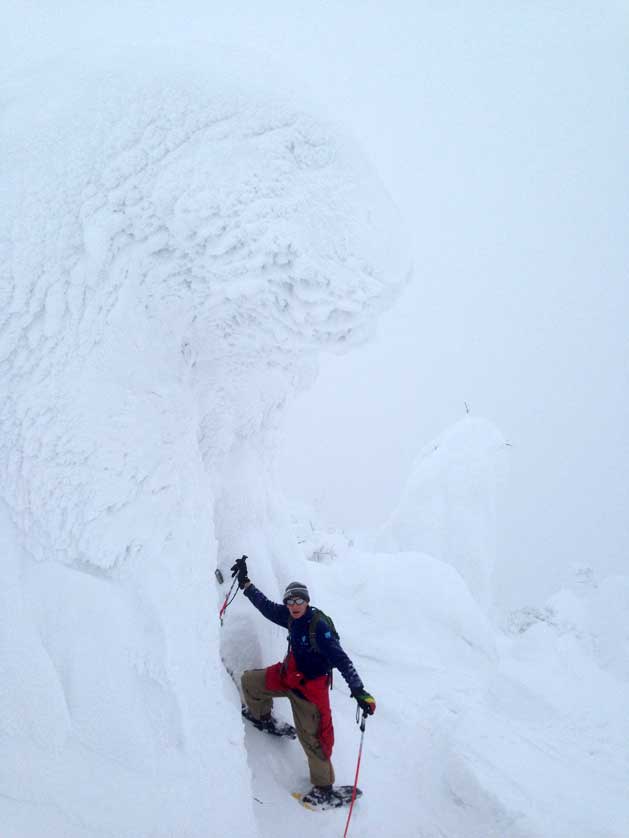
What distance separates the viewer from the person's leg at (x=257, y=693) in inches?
151

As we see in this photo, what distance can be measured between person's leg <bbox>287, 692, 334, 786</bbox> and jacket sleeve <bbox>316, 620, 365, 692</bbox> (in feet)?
1.44

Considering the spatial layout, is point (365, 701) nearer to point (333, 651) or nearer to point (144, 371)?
point (333, 651)

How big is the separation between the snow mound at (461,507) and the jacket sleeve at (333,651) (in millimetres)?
10612

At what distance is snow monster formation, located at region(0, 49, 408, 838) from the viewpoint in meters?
2.67

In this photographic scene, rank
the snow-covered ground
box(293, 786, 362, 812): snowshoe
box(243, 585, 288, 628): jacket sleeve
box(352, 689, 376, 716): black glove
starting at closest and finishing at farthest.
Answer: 1. the snow-covered ground
2. box(352, 689, 376, 716): black glove
3. box(293, 786, 362, 812): snowshoe
4. box(243, 585, 288, 628): jacket sleeve

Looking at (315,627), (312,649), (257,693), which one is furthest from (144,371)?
(257,693)

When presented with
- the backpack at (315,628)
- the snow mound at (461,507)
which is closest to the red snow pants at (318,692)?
the backpack at (315,628)

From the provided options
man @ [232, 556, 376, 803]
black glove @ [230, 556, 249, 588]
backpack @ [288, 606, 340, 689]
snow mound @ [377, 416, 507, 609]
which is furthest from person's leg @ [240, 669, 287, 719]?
snow mound @ [377, 416, 507, 609]

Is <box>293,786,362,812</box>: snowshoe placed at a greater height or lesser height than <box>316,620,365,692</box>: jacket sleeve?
lesser

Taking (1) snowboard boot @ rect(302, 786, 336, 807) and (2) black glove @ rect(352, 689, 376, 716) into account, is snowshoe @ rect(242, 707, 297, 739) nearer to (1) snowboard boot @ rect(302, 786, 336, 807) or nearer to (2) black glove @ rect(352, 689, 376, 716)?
(1) snowboard boot @ rect(302, 786, 336, 807)

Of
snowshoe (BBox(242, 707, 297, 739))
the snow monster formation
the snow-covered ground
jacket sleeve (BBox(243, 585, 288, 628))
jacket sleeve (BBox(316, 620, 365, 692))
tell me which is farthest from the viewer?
snowshoe (BBox(242, 707, 297, 739))

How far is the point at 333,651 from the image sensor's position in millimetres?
3486

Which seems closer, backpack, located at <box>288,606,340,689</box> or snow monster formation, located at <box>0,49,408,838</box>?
snow monster formation, located at <box>0,49,408,838</box>

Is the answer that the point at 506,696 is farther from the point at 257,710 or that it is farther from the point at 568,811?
the point at 257,710
